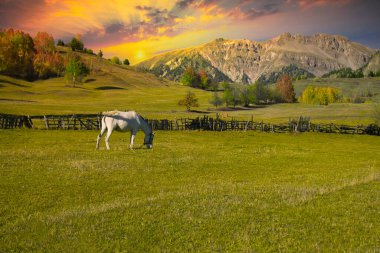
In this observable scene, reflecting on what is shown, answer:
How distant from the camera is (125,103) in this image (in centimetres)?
11806

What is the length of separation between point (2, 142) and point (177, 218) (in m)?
27.5

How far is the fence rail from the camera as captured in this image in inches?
1854

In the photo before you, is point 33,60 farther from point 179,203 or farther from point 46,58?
point 179,203

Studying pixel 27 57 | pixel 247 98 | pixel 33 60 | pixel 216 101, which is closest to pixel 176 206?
pixel 216 101

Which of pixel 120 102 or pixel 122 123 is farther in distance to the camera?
pixel 120 102

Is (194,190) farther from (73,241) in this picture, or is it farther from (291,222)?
(73,241)

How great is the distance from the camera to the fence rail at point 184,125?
155 ft

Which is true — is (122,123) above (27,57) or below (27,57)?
below

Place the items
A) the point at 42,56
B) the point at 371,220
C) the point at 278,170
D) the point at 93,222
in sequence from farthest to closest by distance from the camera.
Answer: the point at 42,56 → the point at 278,170 → the point at 371,220 → the point at 93,222

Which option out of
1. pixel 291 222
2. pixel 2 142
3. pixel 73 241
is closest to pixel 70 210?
pixel 73 241

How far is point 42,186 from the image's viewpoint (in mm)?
16516

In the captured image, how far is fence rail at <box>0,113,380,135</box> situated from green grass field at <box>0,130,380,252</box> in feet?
76.9

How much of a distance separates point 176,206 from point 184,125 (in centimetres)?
4617

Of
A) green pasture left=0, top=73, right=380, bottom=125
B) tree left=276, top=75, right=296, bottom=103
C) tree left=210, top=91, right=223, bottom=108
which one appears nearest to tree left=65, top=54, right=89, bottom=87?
green pasture left=0, top=73, right=380, bottom=125
